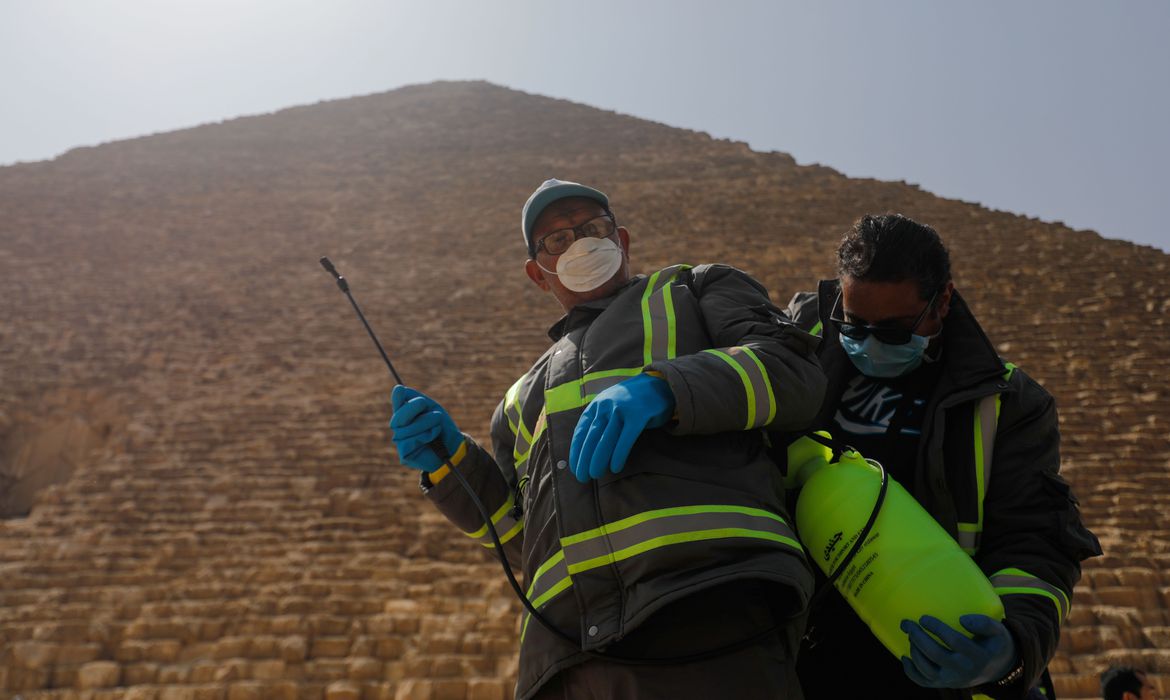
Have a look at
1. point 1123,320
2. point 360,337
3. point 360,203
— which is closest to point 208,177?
point 360,203

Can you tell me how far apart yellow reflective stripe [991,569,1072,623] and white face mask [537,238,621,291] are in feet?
3.48

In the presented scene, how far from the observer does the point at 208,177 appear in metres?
16.6

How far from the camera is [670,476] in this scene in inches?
53.2

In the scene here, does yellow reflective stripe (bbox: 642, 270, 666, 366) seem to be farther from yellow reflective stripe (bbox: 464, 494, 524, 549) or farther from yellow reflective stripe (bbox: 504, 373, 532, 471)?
yellow reflective stripe (bbox: 464, 494, 524, 549)

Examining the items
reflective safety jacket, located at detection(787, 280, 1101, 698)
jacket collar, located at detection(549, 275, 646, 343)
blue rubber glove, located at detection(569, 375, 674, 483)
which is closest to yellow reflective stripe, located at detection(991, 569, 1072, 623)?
reflective safety jacket, located at detection(787, 280, 1101, 698)

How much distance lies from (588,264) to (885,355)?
2.44 ft

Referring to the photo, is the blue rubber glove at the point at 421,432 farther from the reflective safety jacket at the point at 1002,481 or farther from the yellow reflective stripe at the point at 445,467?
the reflective safety jacket at the point at 1002,481

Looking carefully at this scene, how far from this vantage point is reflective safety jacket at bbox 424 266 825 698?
1284 mm

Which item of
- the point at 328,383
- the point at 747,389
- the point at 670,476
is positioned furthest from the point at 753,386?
the point at 328,383

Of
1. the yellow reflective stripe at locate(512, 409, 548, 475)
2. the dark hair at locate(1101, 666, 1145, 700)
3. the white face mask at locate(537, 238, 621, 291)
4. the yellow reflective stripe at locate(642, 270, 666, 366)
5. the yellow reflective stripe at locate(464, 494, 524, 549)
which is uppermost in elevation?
the white face mask at locate(537, 238, 621, 291)

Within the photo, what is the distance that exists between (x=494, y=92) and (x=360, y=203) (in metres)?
12.9

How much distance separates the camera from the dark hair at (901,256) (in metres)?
1.79

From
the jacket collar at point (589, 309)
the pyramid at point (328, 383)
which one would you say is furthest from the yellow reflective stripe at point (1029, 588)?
the pyramid at point (328, 383)

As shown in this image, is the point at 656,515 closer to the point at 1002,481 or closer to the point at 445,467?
the point at 445,467
